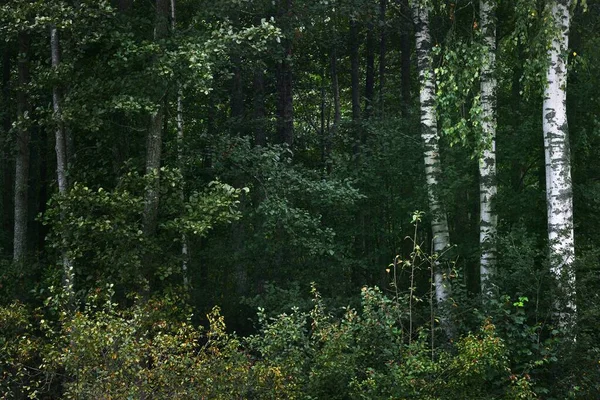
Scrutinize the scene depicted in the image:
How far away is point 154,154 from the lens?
12766 mm

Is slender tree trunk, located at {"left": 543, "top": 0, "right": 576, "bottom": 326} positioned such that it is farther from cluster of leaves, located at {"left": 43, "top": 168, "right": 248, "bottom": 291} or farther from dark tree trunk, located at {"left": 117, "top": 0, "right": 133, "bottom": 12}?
dark tree trunk, located at {"left": 117, "top": 0, "right": 133, "bottom": 12}

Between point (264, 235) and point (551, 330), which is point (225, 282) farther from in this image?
point (551, 330)

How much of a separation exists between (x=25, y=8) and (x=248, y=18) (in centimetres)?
903

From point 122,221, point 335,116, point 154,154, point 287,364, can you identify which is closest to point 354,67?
point 335,116

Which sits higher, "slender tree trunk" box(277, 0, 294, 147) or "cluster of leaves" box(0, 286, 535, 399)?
"slender tree trunk" box(277, 0, 294, 147)

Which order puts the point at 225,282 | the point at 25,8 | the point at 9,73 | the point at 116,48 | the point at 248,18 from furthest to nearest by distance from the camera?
the point at 248,18 → the point at 9,73 → the point at 225,282 → the point at 116,48 → the point at 25,8

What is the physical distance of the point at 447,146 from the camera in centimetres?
1482

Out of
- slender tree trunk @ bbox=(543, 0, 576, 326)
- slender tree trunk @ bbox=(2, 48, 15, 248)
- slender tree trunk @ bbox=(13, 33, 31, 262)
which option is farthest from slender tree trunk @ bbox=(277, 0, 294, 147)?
slender tree trunk @ bbox=(543, 0, 576, 326)

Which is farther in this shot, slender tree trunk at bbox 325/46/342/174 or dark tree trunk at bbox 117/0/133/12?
slender tree trunk at bbox 325/46/342/174

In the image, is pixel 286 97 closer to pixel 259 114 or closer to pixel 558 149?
pixel 259 114

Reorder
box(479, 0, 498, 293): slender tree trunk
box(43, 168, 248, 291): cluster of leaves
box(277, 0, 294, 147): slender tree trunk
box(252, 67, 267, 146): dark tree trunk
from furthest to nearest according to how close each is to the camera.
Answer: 1. box(252, 67, 267, 146): dark tree trunk
2. box(277, 0, 294, 147): slender tree trunk
3. box(479, 0, 498, 293): slender tree trunk
4. box(43, 168, 248, 291): cluster of leaves

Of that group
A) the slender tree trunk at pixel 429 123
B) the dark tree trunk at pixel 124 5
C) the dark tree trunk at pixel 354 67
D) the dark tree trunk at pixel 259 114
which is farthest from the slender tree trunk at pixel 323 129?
the dark tree trunk at pixel 124 5

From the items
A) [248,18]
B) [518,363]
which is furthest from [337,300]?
[248,18]

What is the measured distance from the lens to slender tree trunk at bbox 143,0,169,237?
482 inches
